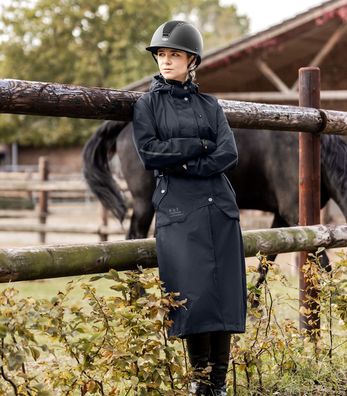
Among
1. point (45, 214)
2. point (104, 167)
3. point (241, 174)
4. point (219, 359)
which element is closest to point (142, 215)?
point (104, 167)

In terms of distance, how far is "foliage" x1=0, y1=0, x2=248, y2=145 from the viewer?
32.5 m

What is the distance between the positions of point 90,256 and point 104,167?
352 centimetres

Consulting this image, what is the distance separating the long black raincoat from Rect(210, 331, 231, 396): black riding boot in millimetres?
167

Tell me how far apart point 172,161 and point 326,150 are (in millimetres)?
2827

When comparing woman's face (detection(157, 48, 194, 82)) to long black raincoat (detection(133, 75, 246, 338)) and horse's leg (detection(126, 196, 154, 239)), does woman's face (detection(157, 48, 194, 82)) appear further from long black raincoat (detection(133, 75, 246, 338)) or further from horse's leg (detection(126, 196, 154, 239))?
horse's leg (detection(126, 196, 154, 239))

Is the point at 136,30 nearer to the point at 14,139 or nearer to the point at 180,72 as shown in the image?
the point at 14,139

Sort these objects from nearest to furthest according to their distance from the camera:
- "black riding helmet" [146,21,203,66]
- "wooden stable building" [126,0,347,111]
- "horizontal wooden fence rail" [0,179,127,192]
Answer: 1. "black riding helmet" [146,21,203,66]
2. "wooden stable building" [126,0,347,111]
3. "horizontal wooden fence rail" [0,179,127,192]

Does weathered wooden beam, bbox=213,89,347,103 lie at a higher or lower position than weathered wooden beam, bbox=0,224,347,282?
higher

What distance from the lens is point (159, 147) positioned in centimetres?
244

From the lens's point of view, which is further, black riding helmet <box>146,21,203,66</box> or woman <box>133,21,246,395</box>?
black riding helmet <box>146,21,203,66</box>

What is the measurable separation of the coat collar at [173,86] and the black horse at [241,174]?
3042 millimetres

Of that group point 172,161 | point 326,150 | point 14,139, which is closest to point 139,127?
point 172,161

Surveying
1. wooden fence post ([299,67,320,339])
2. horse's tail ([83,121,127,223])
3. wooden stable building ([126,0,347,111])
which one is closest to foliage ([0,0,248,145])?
wooden stable building ([126,0,347,111])

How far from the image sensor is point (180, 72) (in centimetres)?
257
